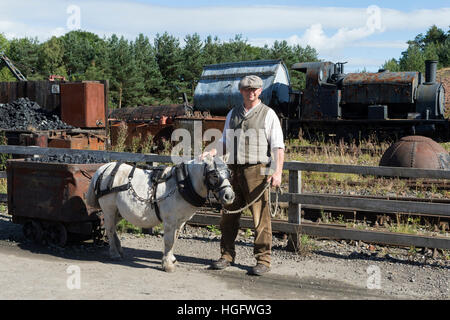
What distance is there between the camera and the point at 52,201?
22.3 feet

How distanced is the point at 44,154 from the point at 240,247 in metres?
3.40

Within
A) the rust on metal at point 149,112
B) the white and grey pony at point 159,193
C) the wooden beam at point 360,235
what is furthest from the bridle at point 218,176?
the rust on metal at point 149,112

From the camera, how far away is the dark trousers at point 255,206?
19.1 feet

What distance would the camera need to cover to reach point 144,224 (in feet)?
19.7

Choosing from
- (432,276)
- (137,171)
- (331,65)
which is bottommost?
(432,276)

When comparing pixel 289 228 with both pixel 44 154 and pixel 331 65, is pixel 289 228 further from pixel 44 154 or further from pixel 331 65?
pixel 331 65

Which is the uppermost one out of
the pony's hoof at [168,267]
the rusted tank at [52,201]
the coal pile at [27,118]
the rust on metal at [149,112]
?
the rust on metal at [149,112]

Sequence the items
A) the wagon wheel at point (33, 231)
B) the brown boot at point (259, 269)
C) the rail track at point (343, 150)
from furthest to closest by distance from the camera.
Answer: the rail track at point (343, 150) → the wagon wheel at point (33, 231) → the brown boot at point (259, 269)

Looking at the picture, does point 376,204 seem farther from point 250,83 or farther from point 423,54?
point 423,54

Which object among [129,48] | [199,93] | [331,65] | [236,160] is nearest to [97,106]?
[199,93]

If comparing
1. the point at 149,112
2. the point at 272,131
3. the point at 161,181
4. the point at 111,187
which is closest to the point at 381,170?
the point at 272,131

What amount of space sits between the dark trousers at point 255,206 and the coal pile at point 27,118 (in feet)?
28.8

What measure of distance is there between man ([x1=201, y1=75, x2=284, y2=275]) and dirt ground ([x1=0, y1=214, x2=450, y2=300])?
455 millimetres

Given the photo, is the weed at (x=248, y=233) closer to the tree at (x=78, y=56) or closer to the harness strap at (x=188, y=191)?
the harness strap at (x=188, y=191)
